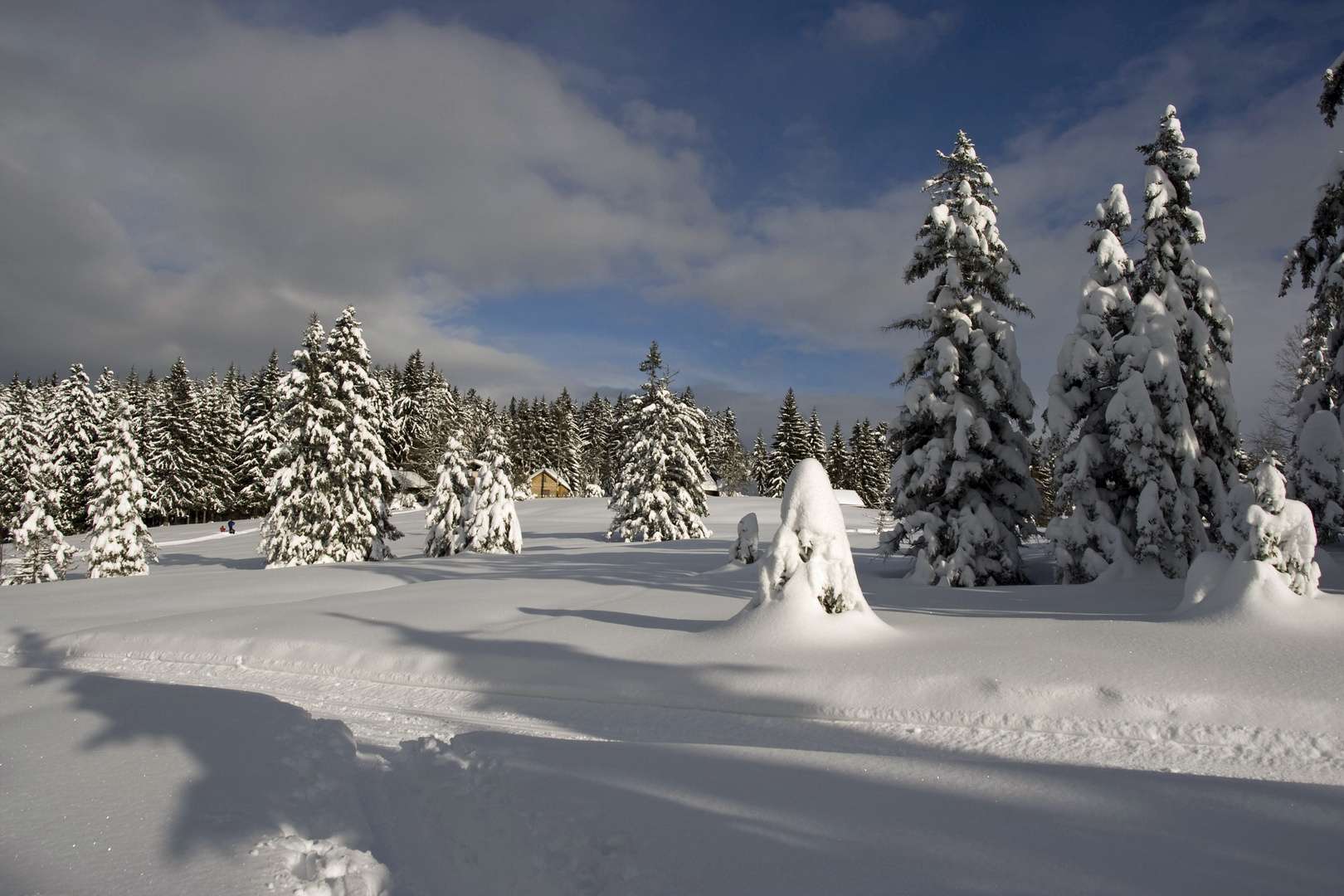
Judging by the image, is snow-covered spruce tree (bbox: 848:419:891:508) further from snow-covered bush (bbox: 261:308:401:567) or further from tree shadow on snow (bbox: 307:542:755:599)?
snow-covered bush (bbox: 261:308:401:567)

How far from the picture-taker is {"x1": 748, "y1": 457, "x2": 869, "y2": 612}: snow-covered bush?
29.7 feet

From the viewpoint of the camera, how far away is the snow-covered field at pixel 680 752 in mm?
3607

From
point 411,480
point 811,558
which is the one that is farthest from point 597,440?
point 811,558

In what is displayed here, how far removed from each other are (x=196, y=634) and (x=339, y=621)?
200 centimetres

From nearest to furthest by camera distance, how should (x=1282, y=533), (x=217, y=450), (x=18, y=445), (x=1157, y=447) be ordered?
(x=1282, y=533) < (x=1157, y=447) < (x=18, y=445) < (x=217, y=450)

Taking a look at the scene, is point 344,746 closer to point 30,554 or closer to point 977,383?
point 977,383

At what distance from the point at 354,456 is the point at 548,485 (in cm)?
5202

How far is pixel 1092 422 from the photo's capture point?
1498cm

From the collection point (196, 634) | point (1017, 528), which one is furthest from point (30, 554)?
point (1017, 528)

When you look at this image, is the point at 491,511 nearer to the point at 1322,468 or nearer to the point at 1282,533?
the point at 1322,468

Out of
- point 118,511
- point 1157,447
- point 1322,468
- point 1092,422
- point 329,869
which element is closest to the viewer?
point 329,869

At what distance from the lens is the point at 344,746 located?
5.60 m

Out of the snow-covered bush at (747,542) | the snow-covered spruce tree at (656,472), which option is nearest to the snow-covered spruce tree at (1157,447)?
the snow-covered bush at (747,542)

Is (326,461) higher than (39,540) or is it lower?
higher
